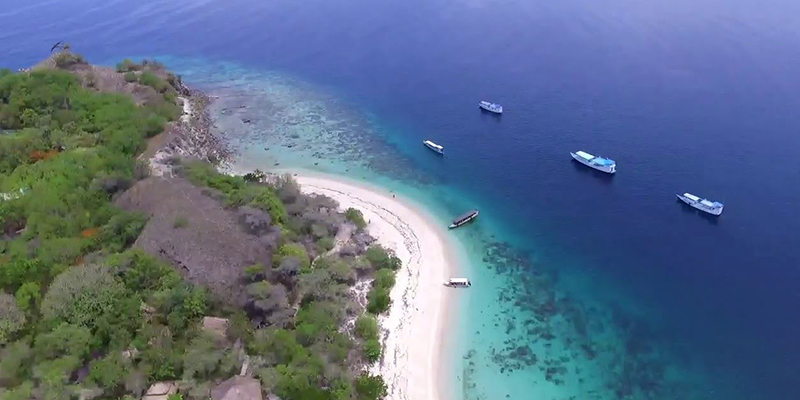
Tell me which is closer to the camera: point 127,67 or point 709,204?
point 709,204

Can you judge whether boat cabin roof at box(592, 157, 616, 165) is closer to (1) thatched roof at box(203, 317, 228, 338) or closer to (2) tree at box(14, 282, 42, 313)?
(1) thatched roof at box(203, 317, 228, 338)

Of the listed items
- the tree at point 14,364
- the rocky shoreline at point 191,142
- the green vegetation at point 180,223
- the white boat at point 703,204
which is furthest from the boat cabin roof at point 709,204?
the tree at point 14,364

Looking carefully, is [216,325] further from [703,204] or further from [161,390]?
[703,204]

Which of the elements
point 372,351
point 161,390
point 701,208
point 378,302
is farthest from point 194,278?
point 701,208

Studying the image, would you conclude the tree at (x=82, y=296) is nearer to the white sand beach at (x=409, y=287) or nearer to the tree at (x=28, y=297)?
the tree at (x=28, y=297)

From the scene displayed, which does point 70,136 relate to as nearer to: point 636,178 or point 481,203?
point 481,203

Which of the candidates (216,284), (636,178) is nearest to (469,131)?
(636,178)

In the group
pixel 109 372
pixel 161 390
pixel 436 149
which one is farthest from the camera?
pixel 436 149
